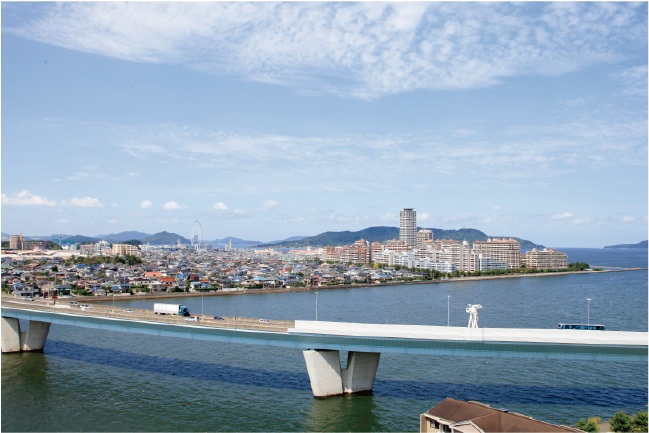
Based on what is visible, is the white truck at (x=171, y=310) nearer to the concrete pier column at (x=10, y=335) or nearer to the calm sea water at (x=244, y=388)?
the calm sea water at (x=244, y=388)

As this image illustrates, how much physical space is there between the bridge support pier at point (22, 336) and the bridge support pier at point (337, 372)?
9.18m

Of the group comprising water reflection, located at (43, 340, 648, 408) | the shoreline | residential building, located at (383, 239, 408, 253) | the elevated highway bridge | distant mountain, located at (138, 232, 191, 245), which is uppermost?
distant mountain, located at (138, 232, 191, 245)

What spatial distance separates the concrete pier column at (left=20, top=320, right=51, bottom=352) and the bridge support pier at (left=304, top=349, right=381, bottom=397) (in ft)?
30.0

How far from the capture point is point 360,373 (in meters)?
10.7

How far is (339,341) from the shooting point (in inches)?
406

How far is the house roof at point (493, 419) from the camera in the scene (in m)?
6.88

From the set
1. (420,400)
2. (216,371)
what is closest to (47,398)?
(216,371)

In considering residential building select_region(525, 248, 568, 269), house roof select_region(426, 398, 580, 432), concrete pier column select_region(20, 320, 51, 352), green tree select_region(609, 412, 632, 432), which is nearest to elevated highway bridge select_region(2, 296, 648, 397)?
green tree select_region(609, 412, 632, 432)

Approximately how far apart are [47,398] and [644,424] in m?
11.0

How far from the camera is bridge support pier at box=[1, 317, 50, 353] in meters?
14.8

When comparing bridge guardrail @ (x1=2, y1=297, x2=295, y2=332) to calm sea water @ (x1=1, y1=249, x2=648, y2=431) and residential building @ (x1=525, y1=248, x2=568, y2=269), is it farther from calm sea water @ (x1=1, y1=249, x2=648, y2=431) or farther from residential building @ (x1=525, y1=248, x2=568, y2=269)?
residential building @ (x1=525, y1=248, x2=568, y2=269)

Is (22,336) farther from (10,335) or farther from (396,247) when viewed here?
(396,247)

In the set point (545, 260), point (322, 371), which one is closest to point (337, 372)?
point (322, 371)

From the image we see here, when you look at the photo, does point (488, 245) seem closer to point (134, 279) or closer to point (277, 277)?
point (277, 277)
